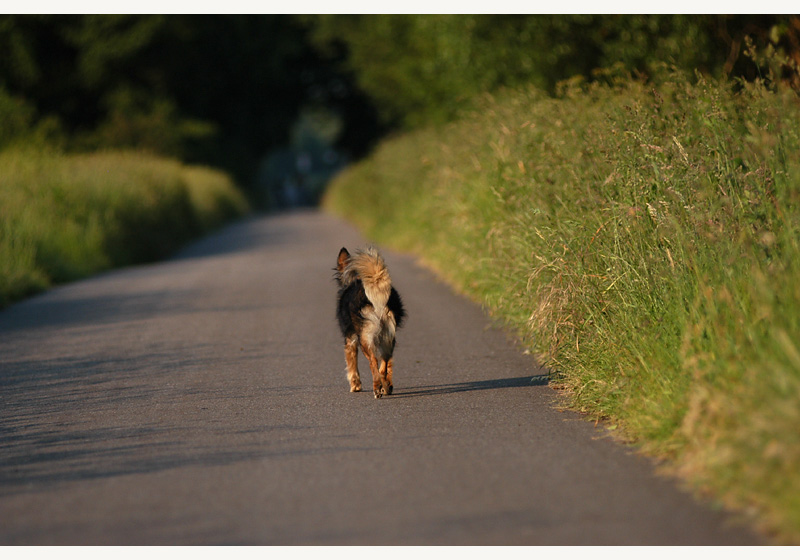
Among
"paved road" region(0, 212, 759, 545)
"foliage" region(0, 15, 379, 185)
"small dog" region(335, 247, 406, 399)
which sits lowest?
"paved road" region(0, 212, 759, 545)

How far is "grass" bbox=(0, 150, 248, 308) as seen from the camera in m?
18.3

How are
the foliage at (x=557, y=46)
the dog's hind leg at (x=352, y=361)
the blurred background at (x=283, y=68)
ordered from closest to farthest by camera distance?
the dog's hind leg at (x=352, y=361), the foliage at (x=557, y=46), the blurred background at (x=283, y=68)

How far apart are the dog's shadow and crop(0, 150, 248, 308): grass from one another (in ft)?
28.6

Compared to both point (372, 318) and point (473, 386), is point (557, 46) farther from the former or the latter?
point (372, 318)

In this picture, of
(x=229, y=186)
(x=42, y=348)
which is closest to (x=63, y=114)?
(x=229, y=186)

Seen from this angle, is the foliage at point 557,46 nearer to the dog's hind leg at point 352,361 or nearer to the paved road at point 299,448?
the paved road at point 299,448

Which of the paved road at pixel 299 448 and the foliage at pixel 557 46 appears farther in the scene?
the foliage at pixel 557 46

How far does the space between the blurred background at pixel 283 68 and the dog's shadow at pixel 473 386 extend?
13.8ft

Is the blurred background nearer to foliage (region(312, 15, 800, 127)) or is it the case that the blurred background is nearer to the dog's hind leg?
foliage (region(312, 15, 800, 127))

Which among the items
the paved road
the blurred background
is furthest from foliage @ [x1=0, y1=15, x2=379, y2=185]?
the paved road

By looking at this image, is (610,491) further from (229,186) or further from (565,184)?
(229,186)

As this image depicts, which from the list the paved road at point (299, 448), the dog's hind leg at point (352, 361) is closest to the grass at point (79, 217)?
the paved road at point (299, 448)

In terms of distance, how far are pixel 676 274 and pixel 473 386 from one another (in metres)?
2.18

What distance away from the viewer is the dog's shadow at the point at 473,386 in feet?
27.9
